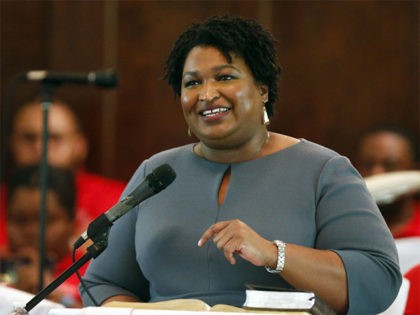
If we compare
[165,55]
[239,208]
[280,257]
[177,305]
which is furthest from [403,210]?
[177,305]

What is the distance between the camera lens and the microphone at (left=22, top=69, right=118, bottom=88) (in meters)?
3.98

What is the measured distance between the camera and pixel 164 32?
20.8ft

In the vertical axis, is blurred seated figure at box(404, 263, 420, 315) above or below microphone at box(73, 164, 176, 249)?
below

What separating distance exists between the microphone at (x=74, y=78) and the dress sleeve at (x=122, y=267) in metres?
1.21

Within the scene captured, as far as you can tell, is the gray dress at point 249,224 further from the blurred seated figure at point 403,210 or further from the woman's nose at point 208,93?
the blurred seated figure at point 403,210

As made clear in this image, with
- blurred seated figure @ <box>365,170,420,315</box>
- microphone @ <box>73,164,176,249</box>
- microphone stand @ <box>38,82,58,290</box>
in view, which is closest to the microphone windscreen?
microphone stand @ <box>38,82,58,290</box>

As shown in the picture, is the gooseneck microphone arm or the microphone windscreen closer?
the gooseneck microphone arm

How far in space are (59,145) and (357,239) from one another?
3.80 meters

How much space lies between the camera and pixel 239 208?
2.71 meters

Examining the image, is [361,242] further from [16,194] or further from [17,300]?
[16,194]

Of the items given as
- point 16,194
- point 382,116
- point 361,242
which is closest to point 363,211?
point 361,242

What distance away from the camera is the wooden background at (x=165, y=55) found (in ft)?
19.7

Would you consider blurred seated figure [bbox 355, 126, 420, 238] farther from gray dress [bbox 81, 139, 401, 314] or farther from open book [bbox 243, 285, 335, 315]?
Result: open book [bbox 243, 285, 335, 315]

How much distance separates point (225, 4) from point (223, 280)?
3766mm
